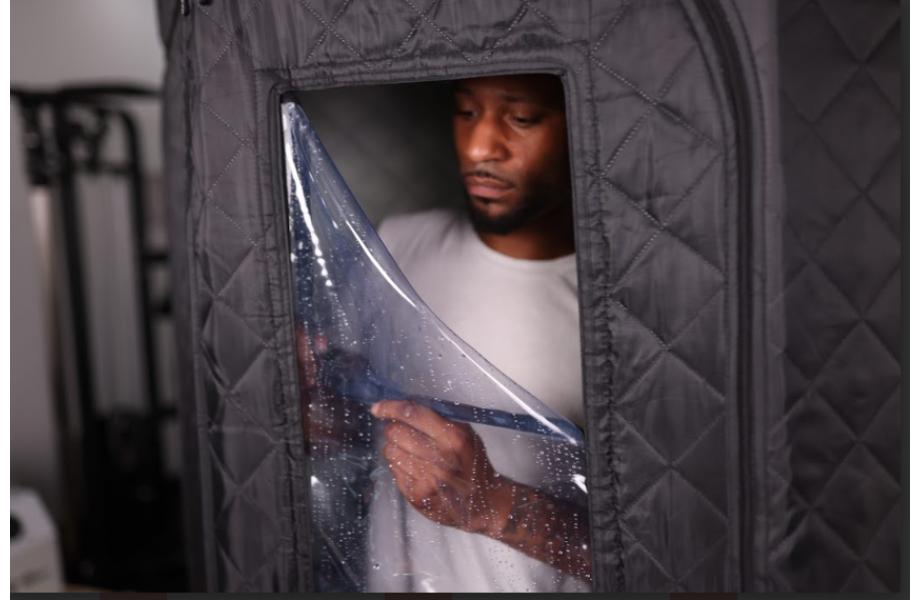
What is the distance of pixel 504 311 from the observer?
2.61 ft

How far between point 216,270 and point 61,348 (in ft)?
4.86

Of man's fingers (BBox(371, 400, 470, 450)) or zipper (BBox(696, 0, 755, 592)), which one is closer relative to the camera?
zipper (BBox(696, 0, 755, 592))

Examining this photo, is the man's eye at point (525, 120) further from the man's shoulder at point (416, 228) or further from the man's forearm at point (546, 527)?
the man's forearm at point (546, 527)

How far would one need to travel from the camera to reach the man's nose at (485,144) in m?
0.76

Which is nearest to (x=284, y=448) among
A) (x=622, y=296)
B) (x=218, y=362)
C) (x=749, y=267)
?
(x=218, y=362)

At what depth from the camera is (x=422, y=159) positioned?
79 cm

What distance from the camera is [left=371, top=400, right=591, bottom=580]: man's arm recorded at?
82 centimetres

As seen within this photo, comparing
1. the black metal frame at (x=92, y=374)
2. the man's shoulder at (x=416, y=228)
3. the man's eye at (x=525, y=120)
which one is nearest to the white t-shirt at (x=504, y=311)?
the man's shoulder at (x=416, y=228)

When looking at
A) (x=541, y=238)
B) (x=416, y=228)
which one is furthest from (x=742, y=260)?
(x=416, y=228)

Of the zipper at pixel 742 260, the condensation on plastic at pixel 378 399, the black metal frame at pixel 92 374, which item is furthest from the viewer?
the black metal frame at pixel 92 374

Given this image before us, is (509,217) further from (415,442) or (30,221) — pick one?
(30,221)

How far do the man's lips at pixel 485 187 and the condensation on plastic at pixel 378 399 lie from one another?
0.39ft

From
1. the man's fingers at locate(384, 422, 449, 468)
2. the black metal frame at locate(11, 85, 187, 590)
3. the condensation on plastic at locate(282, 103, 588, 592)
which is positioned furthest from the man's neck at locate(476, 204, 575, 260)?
the black metal frame at locate(11, 85, 187, 590)

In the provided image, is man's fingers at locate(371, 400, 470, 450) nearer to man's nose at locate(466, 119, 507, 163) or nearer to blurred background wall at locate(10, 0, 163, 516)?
man's nose at locate(466, 119, 507, 163)
